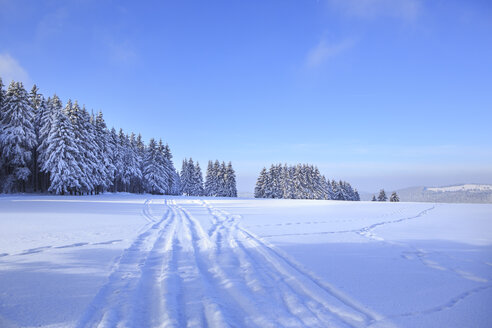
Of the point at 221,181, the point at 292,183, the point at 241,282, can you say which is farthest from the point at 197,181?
the point at 241,282

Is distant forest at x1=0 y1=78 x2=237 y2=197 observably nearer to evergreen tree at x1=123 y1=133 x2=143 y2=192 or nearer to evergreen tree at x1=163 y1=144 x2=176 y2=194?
evergreen tree at x1=123 y1=133 x2=143 y2=192

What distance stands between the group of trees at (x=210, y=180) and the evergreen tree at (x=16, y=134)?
3810cm

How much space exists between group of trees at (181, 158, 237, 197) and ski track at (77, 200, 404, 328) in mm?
57610

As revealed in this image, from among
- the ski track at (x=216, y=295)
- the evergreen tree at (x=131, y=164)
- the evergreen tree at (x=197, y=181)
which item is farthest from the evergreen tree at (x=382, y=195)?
the ski track at (x=216, y=295)

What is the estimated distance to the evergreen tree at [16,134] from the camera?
91.0 feet

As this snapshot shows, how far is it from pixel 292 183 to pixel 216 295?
60248mm

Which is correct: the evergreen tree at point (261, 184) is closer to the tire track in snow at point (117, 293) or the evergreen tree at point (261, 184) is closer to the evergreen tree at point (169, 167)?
the evergreen tree at point (169, 167)

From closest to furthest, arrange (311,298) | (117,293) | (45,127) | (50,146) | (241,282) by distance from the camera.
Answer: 1. (311,298)
2. (117,293)
3. (241,282)
4. (50,146)
5. (45,127)

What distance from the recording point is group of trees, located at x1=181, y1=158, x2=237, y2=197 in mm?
62938

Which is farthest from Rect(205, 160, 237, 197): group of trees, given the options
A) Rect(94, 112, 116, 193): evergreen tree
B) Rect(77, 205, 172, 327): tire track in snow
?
Rect(77, 205, 172, 327): tire track in snow

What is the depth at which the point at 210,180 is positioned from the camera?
65688mm

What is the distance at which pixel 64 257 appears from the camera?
496 centimetres

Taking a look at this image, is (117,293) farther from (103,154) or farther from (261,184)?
(261,184)

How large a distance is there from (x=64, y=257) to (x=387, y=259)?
6511 mm
